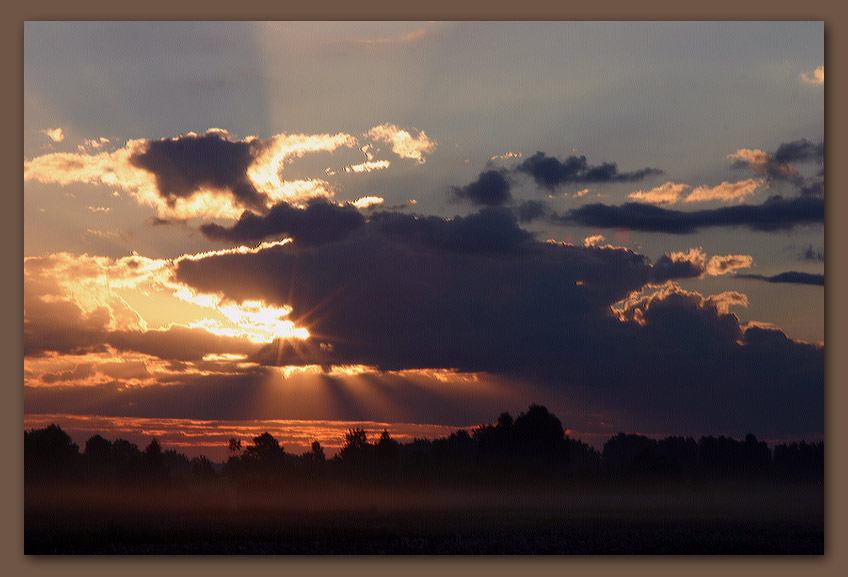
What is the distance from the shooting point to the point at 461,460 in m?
26.5

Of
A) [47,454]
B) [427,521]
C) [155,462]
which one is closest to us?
[47,454]

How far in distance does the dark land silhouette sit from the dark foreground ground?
34mm

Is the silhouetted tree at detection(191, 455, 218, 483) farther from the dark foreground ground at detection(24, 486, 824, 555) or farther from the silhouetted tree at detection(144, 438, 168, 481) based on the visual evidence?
the silhouetted tree at detection(144, 438, 168, 481)

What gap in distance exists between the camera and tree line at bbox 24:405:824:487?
84.8 feet

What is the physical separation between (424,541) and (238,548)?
4864 mm

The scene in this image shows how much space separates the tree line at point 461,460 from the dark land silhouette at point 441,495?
3cm

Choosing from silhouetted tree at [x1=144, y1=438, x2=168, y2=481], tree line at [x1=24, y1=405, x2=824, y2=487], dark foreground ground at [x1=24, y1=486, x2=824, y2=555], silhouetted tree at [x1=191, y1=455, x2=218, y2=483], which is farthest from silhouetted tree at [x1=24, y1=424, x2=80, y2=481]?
silhouetted tree at [x1=191, y1=455, x2=218, y2=483]

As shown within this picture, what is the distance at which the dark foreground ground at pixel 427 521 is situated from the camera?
84.1 ft

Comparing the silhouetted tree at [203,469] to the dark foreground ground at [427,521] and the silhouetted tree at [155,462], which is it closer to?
the dark foreground ground at [427,521]

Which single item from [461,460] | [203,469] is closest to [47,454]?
[203,469]

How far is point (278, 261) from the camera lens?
26984 mm

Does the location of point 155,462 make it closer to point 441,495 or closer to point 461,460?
point 441,495

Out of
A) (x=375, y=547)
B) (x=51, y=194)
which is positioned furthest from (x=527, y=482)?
(x=51, y=194)

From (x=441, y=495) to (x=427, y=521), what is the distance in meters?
0.83
